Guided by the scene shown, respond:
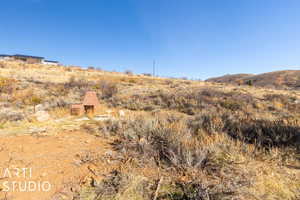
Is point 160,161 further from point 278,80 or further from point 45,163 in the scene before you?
point 278,80

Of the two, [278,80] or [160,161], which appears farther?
[278,80]

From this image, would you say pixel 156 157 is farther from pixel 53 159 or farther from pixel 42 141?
pixel 42 141

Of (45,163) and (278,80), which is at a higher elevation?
(278,80)

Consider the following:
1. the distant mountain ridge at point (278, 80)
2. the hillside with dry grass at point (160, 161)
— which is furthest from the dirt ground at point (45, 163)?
the distant mountain ridge at point (278, 80)

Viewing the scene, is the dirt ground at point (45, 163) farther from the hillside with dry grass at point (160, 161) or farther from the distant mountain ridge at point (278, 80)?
the distant mountain ridge at point (278, 80)

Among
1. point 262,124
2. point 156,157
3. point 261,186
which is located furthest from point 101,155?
point 262,124

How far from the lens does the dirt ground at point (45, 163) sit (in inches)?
75.1

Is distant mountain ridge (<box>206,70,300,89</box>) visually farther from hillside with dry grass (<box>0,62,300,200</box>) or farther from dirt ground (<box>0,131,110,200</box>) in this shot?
dirt ground (<box>0,131,110,200</box>)

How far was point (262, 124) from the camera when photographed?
11.7ft

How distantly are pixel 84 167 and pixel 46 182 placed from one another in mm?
501

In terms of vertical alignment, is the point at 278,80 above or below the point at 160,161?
above

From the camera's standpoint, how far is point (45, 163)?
2.44 m

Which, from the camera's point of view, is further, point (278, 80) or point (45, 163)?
point (278, 80)

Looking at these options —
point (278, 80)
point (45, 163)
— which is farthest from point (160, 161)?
point (278, 80)
